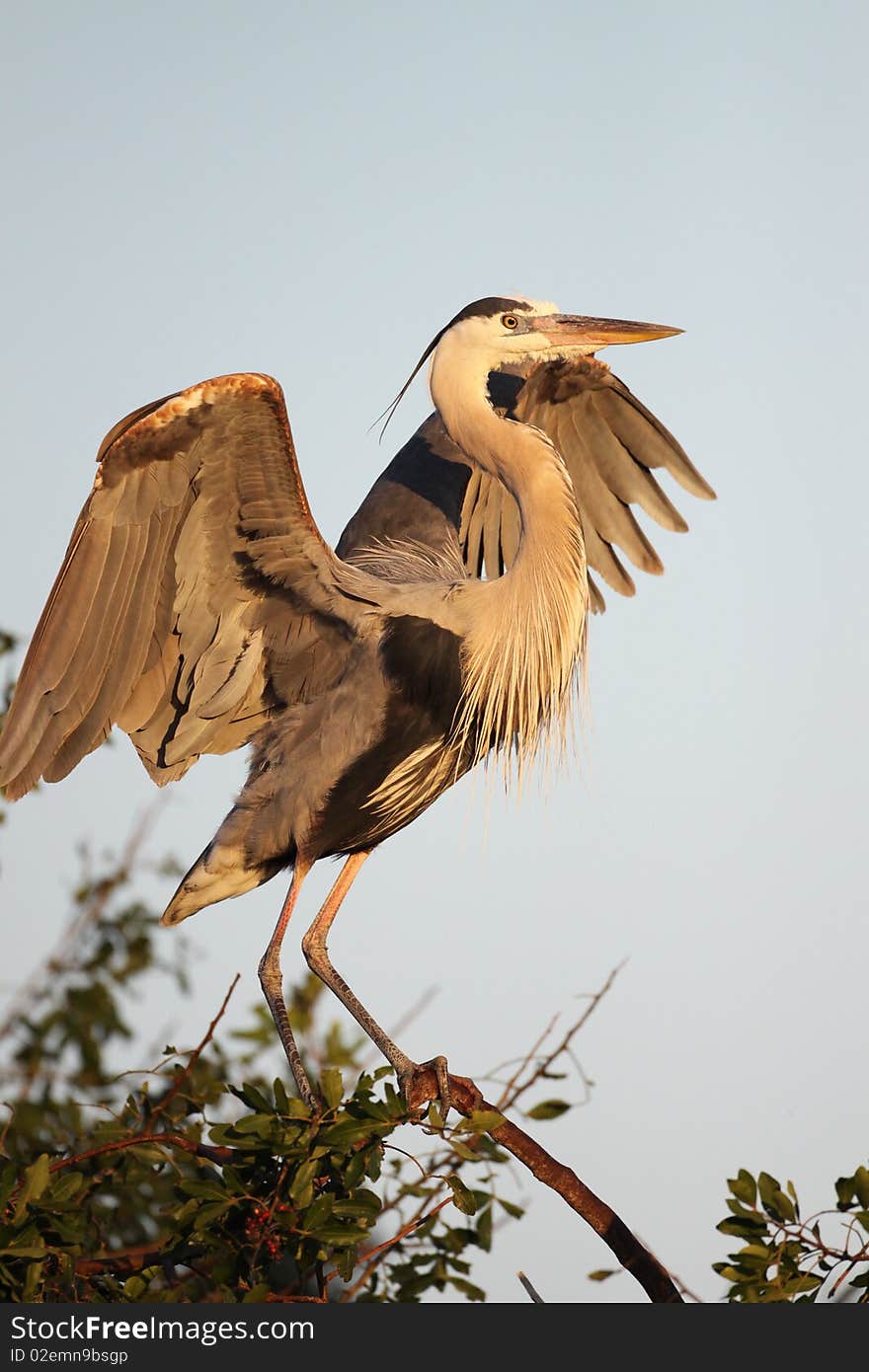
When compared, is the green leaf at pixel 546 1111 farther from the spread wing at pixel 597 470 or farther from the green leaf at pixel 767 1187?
the spread wing at pixel 597 470

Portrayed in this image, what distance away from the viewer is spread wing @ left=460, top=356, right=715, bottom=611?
543cm

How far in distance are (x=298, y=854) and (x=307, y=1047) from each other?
593 millimetres

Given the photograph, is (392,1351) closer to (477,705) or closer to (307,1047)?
(307,1047)

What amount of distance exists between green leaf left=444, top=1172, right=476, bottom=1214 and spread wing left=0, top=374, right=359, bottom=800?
68.9 inches

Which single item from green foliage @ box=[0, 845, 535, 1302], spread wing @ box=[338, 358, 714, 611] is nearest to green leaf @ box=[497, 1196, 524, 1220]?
green foliage @ box=[0, 845, 535, 1302]

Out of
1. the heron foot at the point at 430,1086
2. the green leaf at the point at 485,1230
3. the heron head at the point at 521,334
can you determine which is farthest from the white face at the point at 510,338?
the green leaf at the point at 485,1230

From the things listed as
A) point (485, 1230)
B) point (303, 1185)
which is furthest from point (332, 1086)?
point (485, 1230)

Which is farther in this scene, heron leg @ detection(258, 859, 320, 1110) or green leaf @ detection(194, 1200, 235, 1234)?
heron leg @ detection(258, 859, 320, 1110)

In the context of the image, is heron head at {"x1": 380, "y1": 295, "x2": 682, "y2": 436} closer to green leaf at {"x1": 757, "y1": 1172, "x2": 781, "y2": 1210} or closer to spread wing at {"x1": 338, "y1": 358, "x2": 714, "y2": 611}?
spread wing at {"x1": 338, "y1": 358, "x2": 714, "y2": 611}

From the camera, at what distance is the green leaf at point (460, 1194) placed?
3.14 m

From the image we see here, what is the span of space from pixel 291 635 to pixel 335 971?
1.08 meters

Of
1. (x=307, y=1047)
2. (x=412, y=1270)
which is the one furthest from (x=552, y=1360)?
(x=307, y=1047)

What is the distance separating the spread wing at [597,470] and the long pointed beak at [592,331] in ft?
Result: 1.80

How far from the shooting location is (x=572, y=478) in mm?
5566
